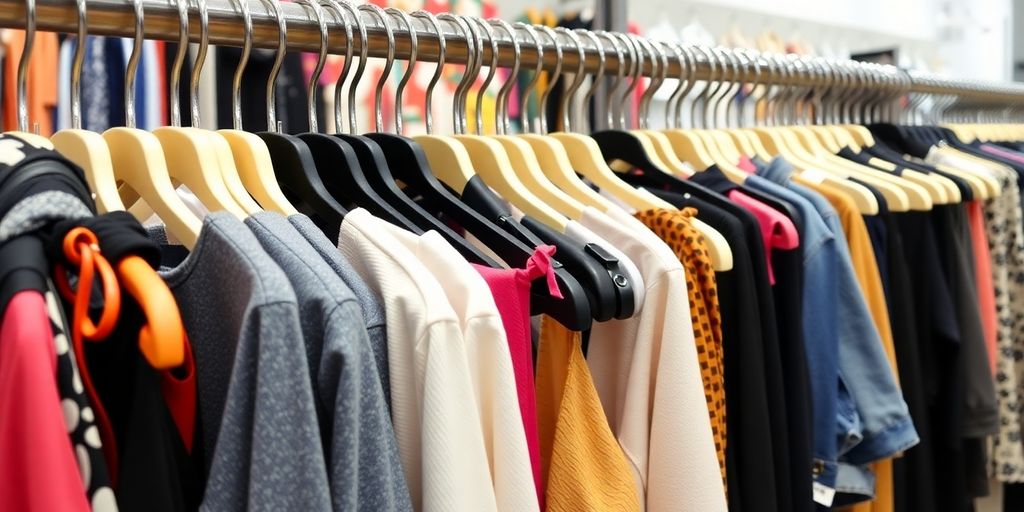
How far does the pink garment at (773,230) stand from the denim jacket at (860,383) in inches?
3.3

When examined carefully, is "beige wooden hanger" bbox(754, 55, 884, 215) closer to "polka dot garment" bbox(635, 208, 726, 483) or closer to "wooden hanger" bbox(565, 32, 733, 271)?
"wooden hanger" bbox(565, 32, 733, 271)

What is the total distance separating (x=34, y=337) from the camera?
41cm

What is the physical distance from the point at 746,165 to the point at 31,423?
89 cm

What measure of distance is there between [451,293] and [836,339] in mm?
520

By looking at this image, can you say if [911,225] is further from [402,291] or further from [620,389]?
[402,291]

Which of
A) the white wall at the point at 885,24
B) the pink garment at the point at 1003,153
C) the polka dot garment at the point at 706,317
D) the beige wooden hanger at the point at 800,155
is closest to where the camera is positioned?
the polka dot garment at the point at 706,317

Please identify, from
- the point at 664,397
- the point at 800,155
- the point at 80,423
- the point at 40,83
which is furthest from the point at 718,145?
the point at 40,83

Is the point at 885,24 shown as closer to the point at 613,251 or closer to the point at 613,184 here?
the point at 613,184

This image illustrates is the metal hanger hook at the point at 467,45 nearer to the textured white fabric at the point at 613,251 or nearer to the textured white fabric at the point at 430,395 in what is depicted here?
the textured white fabric at the point at 613,251

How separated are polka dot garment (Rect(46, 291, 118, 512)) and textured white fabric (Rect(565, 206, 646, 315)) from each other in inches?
15.3

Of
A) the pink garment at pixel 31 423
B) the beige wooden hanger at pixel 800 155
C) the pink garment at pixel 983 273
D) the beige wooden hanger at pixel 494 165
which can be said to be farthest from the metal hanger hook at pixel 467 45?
the pink garment at pixel 983 273

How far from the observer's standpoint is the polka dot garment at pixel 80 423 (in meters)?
0.43

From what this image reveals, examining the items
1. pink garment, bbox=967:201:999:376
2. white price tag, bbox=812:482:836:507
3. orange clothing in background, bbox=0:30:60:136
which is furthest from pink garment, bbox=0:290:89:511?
orange clothing in background, bbox=0:30:60:136

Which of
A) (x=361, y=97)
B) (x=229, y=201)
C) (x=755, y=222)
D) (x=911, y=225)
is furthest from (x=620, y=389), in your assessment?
(x=361, y=97)
